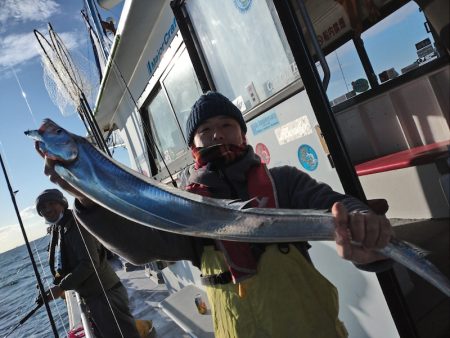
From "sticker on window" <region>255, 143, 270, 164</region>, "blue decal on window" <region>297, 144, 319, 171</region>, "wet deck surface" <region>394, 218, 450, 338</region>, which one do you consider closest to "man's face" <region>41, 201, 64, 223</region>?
"sticker on window" <region>255, 143, 270, 164</region>

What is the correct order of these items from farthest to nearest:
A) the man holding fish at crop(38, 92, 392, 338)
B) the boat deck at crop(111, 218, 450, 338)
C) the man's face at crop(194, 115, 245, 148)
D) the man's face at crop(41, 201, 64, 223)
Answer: the man's face at crop(41, 201, 64, 223)
the boat deck at crop(111, 218, 450, 338)
the man's face at crop(194, 115, 245, 148)
the man holding fish at crop(38, 92, 392, 338)

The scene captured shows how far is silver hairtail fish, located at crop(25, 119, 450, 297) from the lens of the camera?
1.29 meters

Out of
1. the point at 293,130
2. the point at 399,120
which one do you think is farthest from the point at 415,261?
the point at 399,120

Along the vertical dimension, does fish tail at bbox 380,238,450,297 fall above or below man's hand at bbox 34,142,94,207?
below

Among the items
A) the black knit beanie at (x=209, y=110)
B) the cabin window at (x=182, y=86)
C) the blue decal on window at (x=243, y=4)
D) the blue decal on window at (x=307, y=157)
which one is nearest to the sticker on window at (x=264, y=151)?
the blue decal on window at (x=307, y=157)

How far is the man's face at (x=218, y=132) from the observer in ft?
6.48

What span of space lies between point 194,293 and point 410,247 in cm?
460

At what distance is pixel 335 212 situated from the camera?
1.30m

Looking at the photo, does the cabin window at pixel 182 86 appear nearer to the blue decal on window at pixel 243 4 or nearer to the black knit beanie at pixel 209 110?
the blue decal on window at pixel 243 4

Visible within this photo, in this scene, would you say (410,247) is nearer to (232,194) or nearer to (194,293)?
(232,194)

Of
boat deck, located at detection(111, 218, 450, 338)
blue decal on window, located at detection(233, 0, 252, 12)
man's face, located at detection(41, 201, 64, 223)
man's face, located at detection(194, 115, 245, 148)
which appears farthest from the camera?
man's face, located at detection(41, 201, 64, 223)

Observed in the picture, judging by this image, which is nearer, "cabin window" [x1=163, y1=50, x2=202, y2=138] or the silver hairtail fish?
the silver hairtail fish

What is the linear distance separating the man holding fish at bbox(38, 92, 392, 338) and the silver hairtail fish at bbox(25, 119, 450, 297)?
14cm

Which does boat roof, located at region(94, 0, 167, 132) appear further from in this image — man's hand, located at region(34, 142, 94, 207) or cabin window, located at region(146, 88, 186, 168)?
man's hand, located at region(34, 142, 94, 207)
